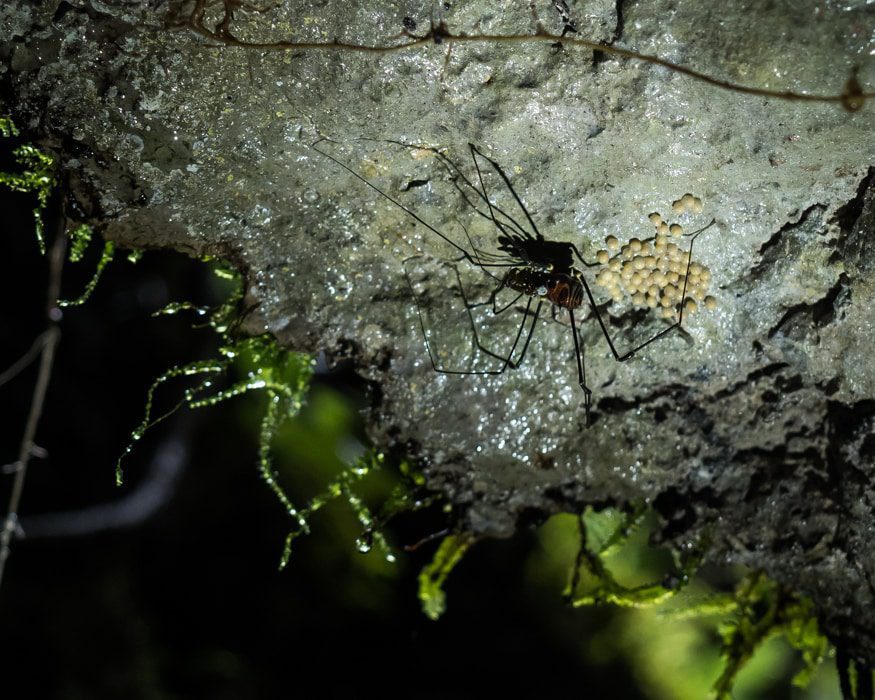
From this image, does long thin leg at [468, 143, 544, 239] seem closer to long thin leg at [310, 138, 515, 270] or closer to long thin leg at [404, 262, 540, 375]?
long thin leg at [310, 138, 515, 270]

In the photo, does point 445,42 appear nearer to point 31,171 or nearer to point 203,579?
point 31,171

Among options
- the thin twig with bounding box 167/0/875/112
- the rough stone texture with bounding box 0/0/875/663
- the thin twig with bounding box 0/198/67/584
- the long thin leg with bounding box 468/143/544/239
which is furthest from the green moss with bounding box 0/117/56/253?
the long thin leg with bounding box 468/143/544/239

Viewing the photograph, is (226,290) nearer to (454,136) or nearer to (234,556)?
(234,556)

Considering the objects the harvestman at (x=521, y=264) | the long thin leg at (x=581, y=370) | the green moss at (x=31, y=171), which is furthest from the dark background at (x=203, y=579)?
the harvestman at (x=521, y=264)

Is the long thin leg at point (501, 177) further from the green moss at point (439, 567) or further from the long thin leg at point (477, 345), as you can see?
the green moss at point (439, 567)

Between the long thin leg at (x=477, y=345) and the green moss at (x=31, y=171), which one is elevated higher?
the green moss at (x=31, y=171)

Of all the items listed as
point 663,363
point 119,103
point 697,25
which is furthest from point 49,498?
point 697,25
